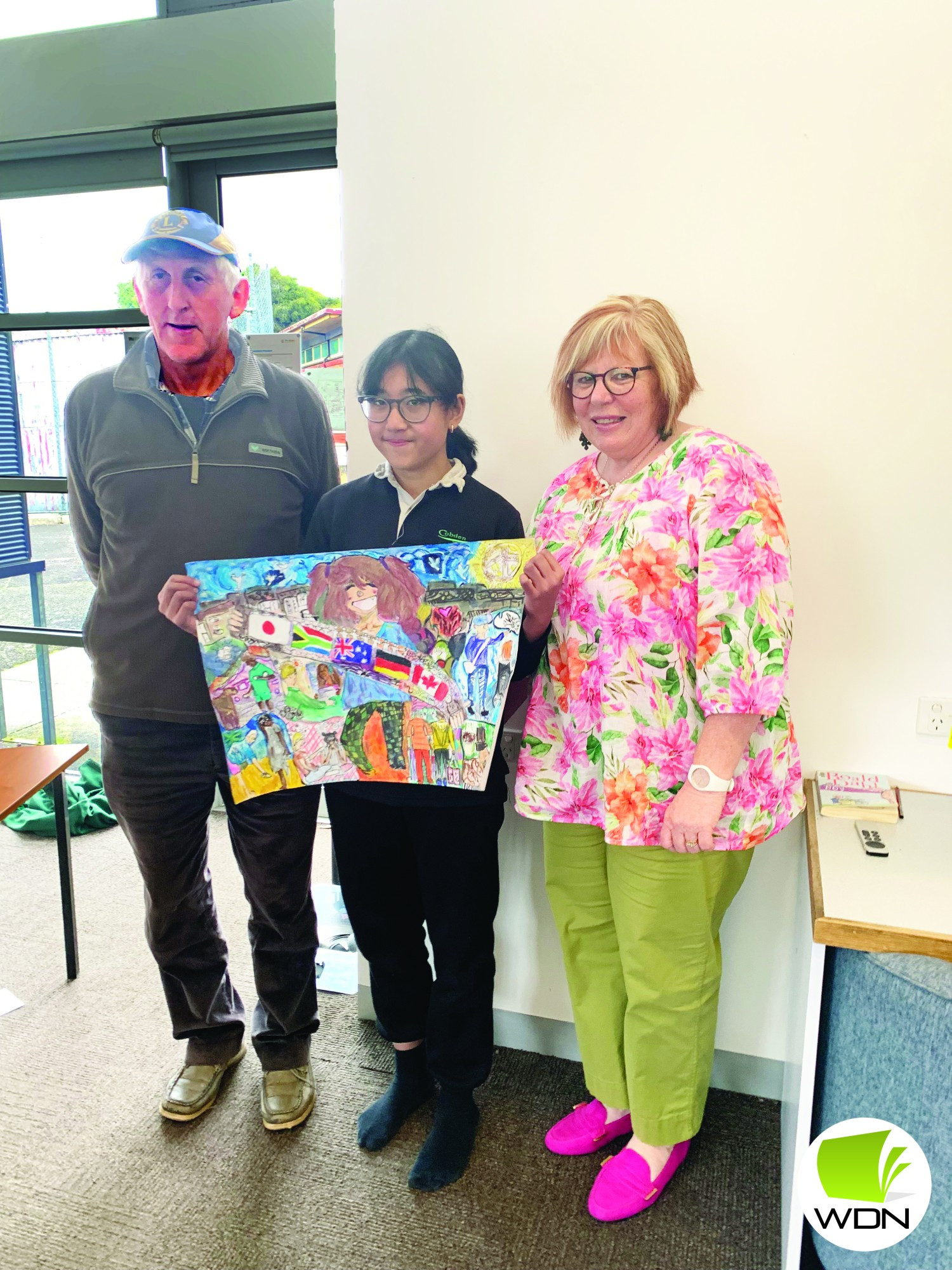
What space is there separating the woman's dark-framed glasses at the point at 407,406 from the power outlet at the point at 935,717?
1.12m

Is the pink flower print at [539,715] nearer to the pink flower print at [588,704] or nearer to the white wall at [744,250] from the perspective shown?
the pink flower print at [588,704]

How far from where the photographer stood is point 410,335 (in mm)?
1417

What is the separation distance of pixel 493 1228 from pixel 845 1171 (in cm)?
67

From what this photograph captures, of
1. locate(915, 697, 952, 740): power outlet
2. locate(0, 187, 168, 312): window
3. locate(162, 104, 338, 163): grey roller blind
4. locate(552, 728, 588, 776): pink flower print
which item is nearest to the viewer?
locate(552, 728, 588, 776): pink flower print

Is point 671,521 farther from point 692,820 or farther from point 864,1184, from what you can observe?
point 864,1184

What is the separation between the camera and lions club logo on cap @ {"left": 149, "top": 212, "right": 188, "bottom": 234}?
148 centimetres

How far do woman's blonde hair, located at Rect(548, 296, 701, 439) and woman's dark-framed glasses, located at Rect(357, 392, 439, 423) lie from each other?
0.81 feet

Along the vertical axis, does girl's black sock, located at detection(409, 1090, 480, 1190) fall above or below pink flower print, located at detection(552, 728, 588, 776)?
below

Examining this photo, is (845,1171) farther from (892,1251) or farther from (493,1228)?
(493,1228)

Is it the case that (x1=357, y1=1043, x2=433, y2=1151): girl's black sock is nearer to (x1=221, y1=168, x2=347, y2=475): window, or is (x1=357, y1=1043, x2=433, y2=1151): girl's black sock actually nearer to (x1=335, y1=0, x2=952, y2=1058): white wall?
(x1=335, y1=0, x2=952, y2=1058): white wall

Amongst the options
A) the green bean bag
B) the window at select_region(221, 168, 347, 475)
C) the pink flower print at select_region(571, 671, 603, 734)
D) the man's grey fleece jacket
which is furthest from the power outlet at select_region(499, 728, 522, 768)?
the green bean bag

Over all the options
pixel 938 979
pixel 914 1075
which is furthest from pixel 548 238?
pixel 914 1075

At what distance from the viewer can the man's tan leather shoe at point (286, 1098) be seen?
1.76 m

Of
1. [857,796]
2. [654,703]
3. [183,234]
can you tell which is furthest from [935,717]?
[183,234]
